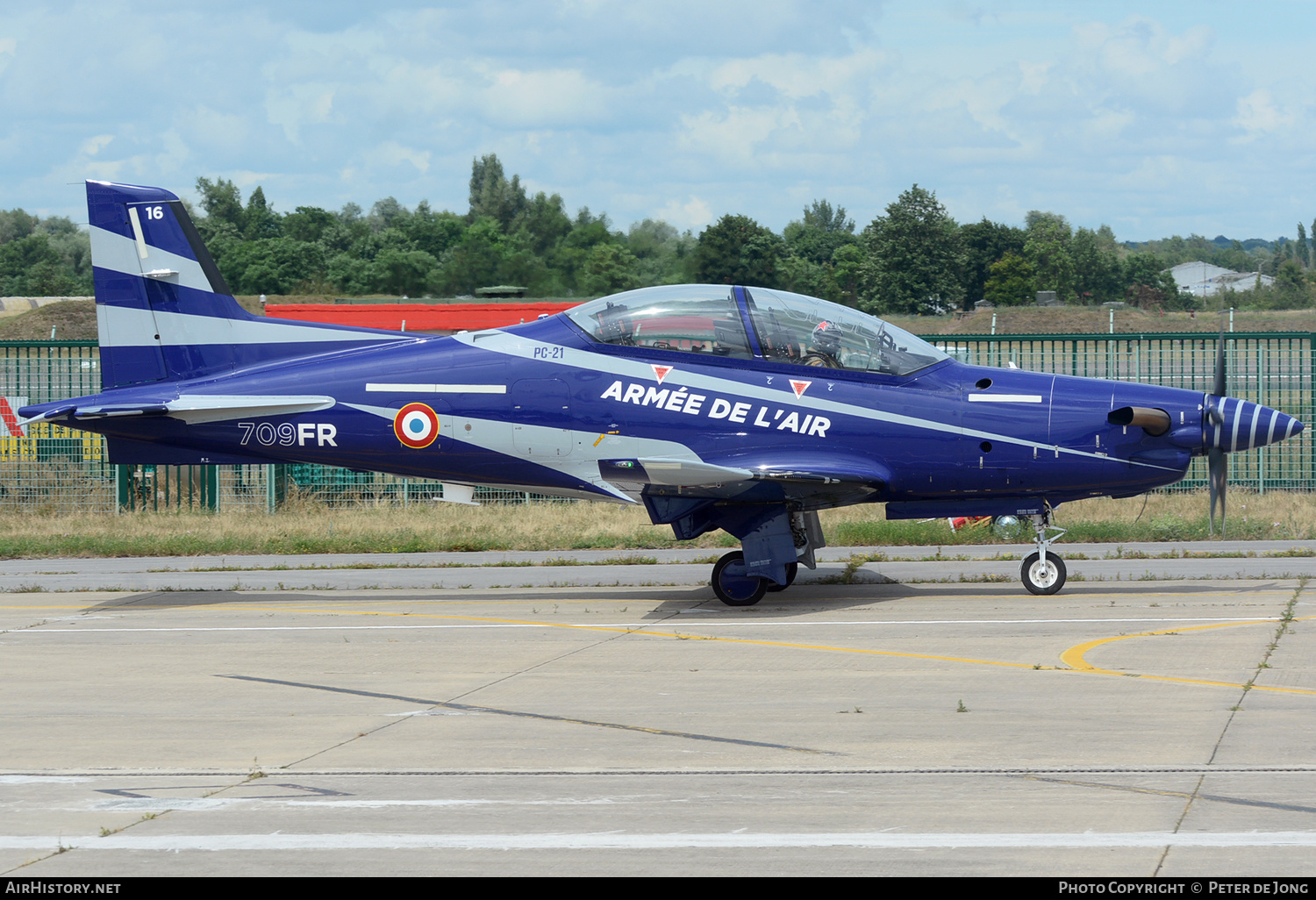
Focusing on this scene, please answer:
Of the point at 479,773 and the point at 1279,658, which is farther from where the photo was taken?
the point at 1279,658

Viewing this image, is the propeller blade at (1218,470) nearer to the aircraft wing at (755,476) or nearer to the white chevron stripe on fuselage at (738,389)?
the white chevron stripe on fuselage at (738,389)

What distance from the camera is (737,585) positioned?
38.9ft

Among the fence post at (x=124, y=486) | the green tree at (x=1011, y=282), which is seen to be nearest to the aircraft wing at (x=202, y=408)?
the fence post at (x=124, y=486)

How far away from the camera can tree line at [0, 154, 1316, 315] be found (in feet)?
118

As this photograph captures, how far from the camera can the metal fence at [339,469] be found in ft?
65.5

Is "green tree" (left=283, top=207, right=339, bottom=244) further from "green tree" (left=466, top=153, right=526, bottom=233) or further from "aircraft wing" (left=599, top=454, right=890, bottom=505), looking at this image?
"aircraft wing" (left=599, top=454, right=890, bottom=505)

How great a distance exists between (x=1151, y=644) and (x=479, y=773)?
5.56 metres

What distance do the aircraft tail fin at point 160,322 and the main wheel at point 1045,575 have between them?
6850mm

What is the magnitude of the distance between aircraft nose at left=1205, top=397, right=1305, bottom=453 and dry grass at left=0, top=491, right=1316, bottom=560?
5101mm

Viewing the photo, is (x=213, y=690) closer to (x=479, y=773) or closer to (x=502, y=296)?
(x=479, y=773)

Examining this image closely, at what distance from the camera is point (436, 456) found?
12398 mm

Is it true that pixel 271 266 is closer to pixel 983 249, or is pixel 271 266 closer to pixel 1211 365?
pixel 983 249

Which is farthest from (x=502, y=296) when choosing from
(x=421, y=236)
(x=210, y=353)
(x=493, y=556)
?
(x=421, y=236)

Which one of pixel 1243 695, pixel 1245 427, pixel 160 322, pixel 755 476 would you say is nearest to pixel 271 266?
pixel 160 322
